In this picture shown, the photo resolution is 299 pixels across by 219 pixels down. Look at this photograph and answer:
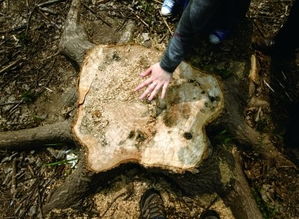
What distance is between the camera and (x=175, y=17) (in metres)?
Result: 2.90

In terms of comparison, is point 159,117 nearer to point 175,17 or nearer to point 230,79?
point 230,79

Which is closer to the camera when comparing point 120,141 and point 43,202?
point 120,141

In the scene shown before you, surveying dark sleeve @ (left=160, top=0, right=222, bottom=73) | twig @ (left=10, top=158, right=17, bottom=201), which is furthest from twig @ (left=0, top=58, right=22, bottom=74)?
dark sleeve @ (left=160, top=0, right=222, bottom=73)

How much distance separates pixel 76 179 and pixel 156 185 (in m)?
0.56

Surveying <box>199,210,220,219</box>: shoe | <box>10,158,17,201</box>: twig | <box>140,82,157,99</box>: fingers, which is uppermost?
<box>140,82,157,99</box>: fingers

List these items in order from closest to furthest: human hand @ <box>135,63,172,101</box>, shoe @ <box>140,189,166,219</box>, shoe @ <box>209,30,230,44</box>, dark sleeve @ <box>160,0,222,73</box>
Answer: dark sleeve @ <box>160,0,222,73</box>
human hand @ <box>135,63,172,101</box>
shoe @ <box>140,189,166,219</box>
shoe @ <box>209,30,230,44</box>

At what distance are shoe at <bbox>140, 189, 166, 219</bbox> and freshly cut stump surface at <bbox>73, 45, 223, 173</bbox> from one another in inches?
17.0

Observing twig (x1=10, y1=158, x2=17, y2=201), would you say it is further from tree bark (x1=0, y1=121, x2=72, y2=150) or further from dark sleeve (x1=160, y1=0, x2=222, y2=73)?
dark sleeve (x1=160, y1=0, x2=222, y2=73)

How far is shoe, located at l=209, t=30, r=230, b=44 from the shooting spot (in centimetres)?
266

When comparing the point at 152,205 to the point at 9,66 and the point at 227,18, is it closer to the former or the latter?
the point at 227,18

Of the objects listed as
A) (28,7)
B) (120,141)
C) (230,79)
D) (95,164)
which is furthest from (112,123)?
(28,7)

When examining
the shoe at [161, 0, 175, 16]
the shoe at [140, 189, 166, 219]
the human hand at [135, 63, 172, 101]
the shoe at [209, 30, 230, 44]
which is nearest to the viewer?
the human hand at [135, 63, 172, 101]

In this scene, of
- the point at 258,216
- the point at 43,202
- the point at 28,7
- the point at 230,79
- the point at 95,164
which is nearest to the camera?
the point at 95,164

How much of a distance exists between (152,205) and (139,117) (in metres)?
0.63
